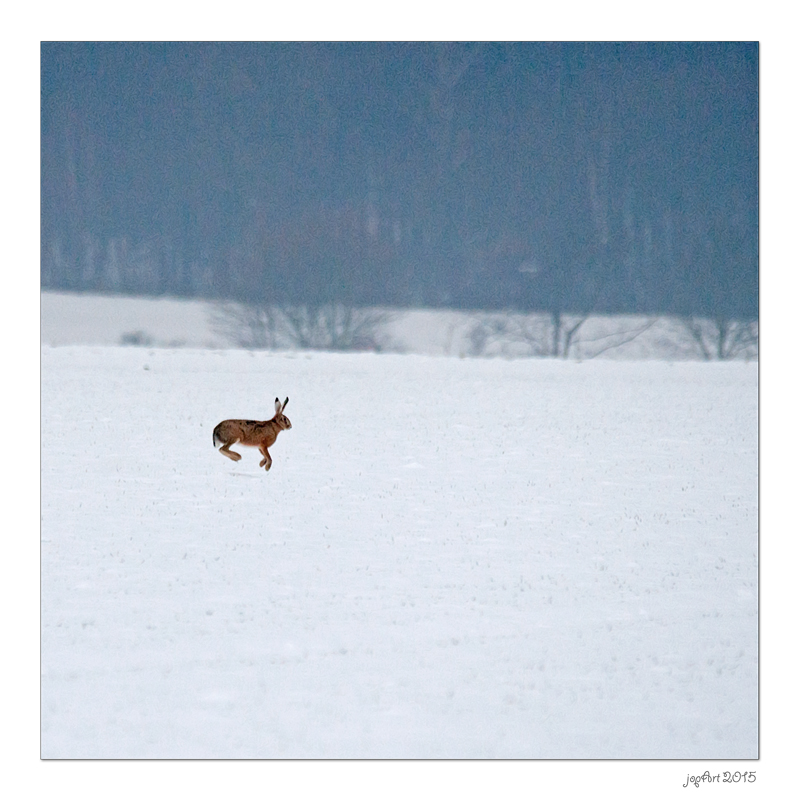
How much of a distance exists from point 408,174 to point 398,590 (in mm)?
17232

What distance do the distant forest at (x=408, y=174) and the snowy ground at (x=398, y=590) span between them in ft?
15.1

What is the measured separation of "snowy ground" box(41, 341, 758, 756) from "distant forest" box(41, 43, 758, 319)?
4.61 metres

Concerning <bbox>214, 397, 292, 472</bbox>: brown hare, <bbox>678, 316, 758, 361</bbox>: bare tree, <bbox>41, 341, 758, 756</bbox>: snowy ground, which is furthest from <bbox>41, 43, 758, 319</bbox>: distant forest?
<bbox>41, 341, 758, 756</bbox>: snowy ground

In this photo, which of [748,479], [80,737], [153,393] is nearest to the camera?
[80,737]

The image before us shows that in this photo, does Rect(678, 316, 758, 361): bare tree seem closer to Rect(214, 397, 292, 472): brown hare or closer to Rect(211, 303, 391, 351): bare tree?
Rect(211, 303, 391, 351): bare tree

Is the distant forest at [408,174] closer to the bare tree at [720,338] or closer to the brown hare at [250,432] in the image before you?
the bare tree at [720,338]

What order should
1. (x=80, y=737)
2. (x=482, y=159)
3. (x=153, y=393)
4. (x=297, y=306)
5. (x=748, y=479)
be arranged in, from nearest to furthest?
(x=80, y=737) → (x=748, y=479) → (x=153, y=393) → (x=482, y=159) → (x=297, y=306)

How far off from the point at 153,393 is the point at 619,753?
11867mm

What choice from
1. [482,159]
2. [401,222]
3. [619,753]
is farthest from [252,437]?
[401,222]

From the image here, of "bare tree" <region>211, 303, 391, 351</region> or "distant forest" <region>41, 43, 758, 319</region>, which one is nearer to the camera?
"distant forest" <region>41, 43, 758, 319</region>

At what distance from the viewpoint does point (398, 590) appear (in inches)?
260

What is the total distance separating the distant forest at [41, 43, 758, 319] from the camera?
44.4 feet

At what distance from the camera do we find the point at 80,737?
4730mm
